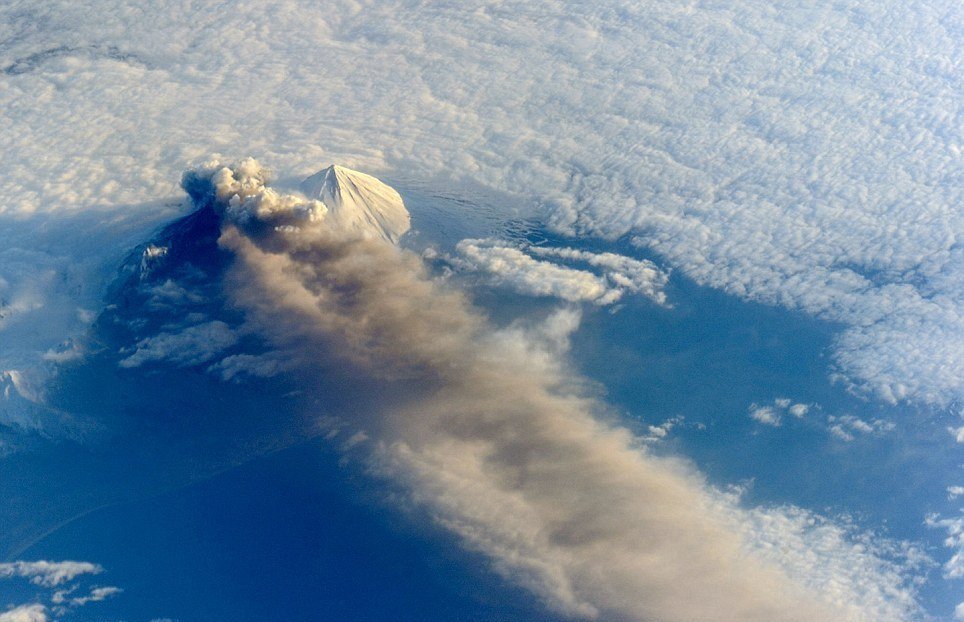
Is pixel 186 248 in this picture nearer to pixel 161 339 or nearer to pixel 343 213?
pixel 161 339

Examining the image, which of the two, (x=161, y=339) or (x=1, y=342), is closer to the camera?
(x=1, y=342)

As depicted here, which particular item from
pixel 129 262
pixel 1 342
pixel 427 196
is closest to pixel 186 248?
pixel 129 262

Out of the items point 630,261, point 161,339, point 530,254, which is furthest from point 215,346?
point 630,261

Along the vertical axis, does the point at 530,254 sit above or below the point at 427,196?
below

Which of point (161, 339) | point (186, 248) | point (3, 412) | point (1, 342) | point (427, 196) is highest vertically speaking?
point (427, 196)

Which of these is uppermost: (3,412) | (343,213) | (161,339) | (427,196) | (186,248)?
(427,196)

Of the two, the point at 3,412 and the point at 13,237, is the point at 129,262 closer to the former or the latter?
the point at 13,237
